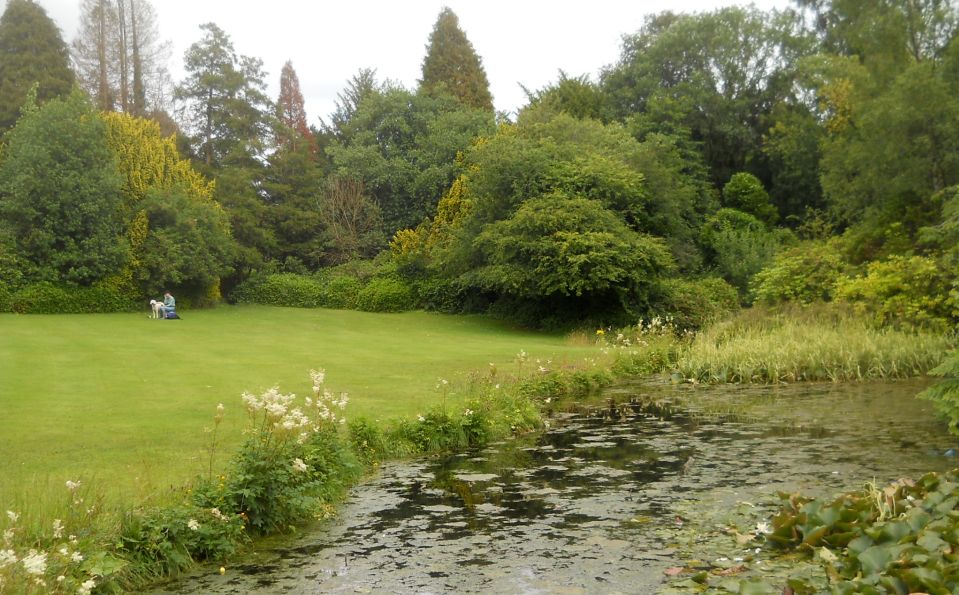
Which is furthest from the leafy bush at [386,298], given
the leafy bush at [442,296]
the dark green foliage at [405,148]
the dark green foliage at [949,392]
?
the dark green foliage at [949,392]

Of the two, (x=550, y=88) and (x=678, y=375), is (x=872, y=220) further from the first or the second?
(x=550, y=88)

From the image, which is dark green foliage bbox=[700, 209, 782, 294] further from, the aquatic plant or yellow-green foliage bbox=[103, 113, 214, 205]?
the aquatic plant

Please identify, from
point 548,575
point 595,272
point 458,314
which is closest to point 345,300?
point 458,314

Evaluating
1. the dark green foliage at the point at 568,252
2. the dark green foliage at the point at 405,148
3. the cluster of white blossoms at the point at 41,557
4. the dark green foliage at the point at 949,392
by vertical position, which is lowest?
the cluster of white blossoms at the point at 41,557

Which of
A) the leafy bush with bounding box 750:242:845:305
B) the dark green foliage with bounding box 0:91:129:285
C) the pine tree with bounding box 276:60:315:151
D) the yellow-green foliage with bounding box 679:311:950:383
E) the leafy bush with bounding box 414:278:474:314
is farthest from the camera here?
the pine tree with bounding box 276:60:315:151

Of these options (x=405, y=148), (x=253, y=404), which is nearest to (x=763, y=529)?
(x=253, y=404)

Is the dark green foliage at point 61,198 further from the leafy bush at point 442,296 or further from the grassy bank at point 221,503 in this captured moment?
the grassy bank at point 221,503

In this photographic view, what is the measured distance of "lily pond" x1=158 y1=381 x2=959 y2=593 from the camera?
22.0 feet

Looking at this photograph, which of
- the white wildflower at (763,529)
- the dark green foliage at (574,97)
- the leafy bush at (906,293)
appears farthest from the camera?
the dark green foliage at (574,97)

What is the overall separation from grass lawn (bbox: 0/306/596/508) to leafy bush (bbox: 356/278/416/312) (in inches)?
212

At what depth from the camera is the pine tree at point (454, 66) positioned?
52781 millimetres

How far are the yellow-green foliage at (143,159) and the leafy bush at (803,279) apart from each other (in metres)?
25.2

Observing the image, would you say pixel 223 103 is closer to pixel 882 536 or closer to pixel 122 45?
pixel 122 45

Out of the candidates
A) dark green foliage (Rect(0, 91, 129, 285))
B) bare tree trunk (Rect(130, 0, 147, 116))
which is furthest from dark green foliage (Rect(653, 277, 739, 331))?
bare tree trunk (Rect(130, 0, 147, 116))
